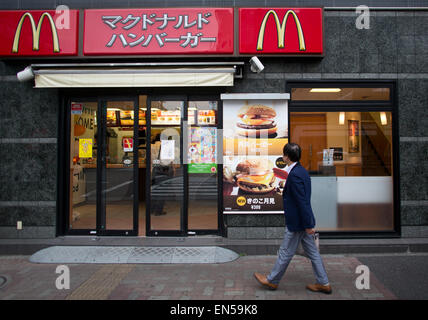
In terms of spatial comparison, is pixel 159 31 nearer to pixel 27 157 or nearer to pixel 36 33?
pixel 36 33

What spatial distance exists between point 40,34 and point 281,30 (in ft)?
15.7

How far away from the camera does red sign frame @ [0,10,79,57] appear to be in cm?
612

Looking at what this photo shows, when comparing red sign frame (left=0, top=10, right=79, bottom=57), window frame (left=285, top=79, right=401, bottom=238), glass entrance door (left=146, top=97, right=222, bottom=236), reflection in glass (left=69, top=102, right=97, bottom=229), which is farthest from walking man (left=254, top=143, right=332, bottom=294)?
red sign frame (left=0, top=10, right=79, bottom=57)

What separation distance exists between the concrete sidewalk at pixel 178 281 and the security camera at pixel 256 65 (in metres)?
3.59

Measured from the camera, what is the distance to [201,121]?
6465mm

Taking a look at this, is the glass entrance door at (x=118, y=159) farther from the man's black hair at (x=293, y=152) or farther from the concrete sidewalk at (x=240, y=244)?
the man's black hair at (x=293, y=152)

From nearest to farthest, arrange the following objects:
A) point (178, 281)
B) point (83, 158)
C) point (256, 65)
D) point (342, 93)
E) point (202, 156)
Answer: point (178, 281), point (256, 65), point (342, 93), point (202, 156), point (83, 158)

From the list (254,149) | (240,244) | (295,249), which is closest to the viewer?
(295,249)

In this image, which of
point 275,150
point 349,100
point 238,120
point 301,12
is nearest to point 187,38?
point 238,120

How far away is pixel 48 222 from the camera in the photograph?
246 inches

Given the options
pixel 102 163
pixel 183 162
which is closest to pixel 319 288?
pixel 183 162

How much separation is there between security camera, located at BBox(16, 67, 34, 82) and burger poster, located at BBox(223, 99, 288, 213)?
3805 mm

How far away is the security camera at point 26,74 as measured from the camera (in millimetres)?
5910

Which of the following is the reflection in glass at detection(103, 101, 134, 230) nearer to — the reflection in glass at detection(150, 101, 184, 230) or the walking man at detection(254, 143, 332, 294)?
the reflection in glass at detection(150, 101, 184, 230)
